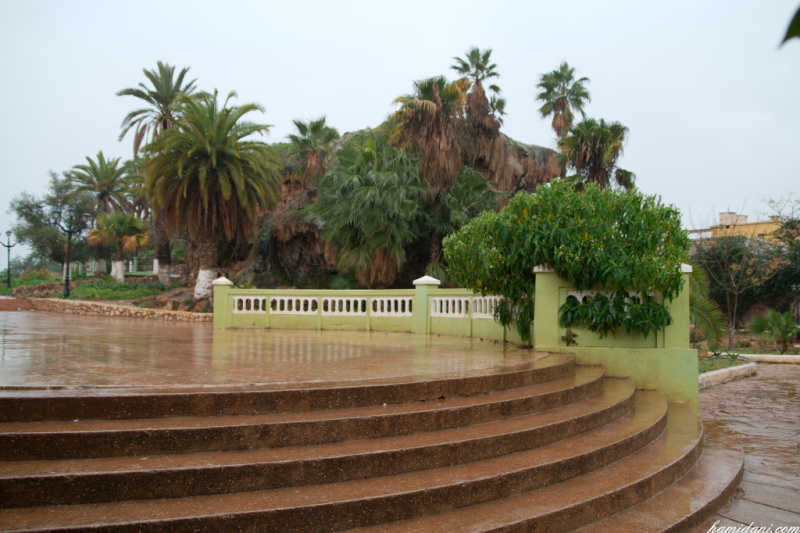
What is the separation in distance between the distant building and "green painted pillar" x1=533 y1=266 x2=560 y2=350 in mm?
20201

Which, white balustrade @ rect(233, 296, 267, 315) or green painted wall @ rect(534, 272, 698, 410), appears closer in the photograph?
green painted wall @ rect(534, 272, 698, 410)

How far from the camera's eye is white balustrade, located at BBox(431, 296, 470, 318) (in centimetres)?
1218

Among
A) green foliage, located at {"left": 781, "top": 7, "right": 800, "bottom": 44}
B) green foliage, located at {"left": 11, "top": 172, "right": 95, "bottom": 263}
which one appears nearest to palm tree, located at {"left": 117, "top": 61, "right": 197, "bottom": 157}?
green foliage, located at {"left": 11, "top": 172, "right": 95, "bottom": 263}

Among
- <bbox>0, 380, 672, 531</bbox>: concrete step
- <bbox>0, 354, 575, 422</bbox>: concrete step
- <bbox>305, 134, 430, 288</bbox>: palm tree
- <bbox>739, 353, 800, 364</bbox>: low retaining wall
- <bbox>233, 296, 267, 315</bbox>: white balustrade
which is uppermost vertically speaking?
<bbox>305, 134, 430, 288</bbox>: palm tree

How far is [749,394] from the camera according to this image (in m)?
11.1

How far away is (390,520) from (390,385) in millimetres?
1445

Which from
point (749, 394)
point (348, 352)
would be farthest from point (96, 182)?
point (749, 394)

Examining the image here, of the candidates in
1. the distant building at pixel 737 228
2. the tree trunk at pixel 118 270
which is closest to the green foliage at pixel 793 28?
the distant building at pixel 737 228

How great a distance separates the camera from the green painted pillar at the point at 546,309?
8.63m

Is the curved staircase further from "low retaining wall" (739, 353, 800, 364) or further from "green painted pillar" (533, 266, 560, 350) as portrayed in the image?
"low retaining wall" (739, 353, 800, 364)

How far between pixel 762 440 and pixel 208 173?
21.7 m

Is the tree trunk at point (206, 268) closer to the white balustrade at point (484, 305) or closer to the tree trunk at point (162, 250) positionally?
the tree trunk at point (162, 250)

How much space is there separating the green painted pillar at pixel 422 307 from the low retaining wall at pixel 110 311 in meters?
11.5

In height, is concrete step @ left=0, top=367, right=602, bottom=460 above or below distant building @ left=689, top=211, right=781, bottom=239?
below
